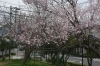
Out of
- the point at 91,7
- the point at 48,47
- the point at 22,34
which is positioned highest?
the point at 91,7

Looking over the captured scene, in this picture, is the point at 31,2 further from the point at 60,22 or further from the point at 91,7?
the point at 91,7

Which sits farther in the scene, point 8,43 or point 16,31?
point 8,43

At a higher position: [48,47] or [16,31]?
[16,31]

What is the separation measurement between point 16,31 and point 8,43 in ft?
29.1

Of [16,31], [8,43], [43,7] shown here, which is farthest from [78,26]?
[8,43]

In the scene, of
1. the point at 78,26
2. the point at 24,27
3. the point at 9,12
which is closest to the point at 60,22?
the point at 78,26

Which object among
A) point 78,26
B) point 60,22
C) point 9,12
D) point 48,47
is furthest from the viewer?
point 9,12

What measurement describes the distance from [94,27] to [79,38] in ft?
2.53

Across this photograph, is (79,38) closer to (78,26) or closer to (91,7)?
(78,26)

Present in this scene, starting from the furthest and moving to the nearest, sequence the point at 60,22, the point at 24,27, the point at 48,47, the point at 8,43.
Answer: the point at 8,43, the point at 48,47, the point at 24,27, the point at 60,22

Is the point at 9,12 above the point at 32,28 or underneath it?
above

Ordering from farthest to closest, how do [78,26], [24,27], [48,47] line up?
[48,47], [24,27], [78,26]

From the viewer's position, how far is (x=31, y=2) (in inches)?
366

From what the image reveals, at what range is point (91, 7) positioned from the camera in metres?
8.18
